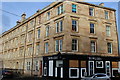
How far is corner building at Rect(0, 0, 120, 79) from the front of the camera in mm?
23281

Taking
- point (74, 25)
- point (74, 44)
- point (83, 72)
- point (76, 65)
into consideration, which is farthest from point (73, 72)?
point (74, 25)

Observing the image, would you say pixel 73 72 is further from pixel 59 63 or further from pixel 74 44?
pixel 74 44

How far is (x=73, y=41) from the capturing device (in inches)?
942

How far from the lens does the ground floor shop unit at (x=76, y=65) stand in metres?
22.4

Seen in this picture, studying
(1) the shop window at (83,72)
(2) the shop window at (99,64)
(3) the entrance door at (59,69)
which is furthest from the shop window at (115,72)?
(3) the entrance door at (59,69)

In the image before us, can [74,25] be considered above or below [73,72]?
above

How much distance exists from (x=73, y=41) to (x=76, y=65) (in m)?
3.90

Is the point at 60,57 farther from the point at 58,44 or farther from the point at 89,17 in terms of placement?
the point at 89,17

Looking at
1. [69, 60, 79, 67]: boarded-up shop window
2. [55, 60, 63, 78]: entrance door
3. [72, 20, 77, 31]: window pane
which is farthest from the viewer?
[72, 20, 77, 31]: window pane

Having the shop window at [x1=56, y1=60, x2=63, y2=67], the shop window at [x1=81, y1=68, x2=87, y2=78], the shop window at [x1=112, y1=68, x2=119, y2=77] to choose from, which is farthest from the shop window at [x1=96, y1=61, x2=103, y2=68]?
the shop window at [x1=56, y1=60, x2=63, y2=67]

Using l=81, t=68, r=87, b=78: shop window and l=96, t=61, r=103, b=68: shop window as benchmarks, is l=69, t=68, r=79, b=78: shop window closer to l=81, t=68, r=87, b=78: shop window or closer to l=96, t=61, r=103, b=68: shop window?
l=81, t=68, r=87, b=78: shop window

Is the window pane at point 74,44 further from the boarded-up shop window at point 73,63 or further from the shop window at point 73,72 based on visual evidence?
the shop window at point 73,72

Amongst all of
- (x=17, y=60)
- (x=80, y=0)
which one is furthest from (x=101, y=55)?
(x=17, y=60)

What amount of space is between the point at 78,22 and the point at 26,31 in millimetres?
17076
